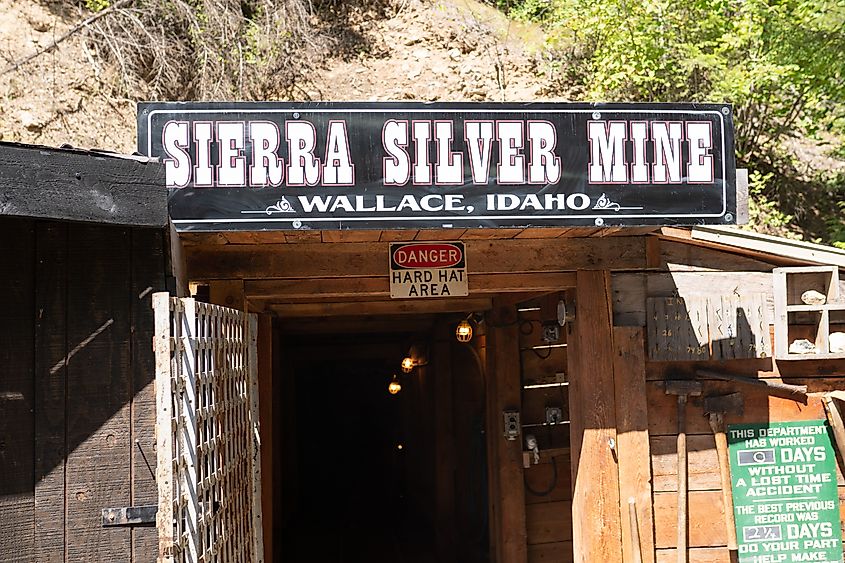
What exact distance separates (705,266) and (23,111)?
8.04 metres

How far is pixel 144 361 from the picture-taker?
146 inches

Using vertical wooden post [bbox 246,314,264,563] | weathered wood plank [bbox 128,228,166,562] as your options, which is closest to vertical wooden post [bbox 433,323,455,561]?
vertical wooden post [bbox 246,314,264,563]

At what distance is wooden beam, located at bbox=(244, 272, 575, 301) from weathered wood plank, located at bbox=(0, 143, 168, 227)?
1.68 metres

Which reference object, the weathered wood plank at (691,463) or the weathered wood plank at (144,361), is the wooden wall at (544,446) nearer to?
the weathered wood plank at (691,463)

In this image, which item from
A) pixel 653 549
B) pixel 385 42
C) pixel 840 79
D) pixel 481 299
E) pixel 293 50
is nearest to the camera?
pixel 653 549

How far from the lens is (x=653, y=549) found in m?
4.90

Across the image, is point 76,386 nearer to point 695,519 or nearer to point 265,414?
point 265,414

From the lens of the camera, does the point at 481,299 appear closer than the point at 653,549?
No

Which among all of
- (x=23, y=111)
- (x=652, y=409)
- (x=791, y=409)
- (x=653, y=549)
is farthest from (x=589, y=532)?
(x=23, y=111)

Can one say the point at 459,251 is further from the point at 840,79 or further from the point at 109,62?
the point at 109,62

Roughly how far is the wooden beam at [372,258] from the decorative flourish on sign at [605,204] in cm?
93

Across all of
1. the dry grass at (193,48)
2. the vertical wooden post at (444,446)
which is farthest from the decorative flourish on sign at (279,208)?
the dry grass at (193,48)

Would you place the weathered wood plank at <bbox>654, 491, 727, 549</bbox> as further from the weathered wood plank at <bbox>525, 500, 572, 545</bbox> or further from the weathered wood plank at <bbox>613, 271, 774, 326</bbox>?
the weathered wood plank at <bbox>525, 500, 572, 545</bbox>

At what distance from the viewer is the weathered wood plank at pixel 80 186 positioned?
282 centimetres
